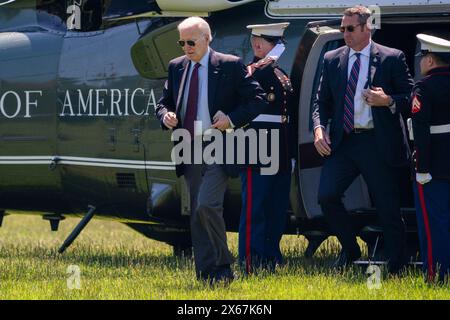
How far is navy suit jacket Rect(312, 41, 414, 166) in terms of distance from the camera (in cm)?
875

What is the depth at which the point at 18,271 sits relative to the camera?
9.79 meters

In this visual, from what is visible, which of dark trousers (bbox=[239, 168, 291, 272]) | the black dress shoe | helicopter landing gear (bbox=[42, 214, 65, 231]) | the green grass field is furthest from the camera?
helicopter landing gear (bbox=[42, 214, 65, 231])

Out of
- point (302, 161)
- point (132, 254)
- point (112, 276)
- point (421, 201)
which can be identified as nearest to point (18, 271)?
point (112, 276)

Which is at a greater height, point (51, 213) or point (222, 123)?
point (222, 123)

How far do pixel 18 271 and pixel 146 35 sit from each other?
2.06m

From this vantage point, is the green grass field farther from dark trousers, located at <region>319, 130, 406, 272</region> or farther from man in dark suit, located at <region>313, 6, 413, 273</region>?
man in dark suit, located at <region>313, 6, 413, 273</region>

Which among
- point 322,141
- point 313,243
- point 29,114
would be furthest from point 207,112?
point 29,114

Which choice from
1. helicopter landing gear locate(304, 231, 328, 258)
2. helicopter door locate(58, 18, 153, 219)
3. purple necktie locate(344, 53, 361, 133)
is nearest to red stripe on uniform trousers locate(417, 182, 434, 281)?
purple necktie locate(344, 53, 361, 133)

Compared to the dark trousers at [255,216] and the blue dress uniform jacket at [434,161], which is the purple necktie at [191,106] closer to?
the dark trousers at [255,216]

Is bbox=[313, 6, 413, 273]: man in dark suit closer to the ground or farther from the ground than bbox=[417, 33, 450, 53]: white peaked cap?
closer to the ground

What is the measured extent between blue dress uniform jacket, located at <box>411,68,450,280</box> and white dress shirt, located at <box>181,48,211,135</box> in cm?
130

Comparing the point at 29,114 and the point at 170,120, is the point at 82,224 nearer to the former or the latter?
the point at 29,114

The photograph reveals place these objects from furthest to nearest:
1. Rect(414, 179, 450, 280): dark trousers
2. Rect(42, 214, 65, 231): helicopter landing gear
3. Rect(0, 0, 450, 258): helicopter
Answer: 1. Rect(42, 214, 65, 231): helicopter landing gear
2. Rect(0, 0, 450, 258): helicopter
3. Rect(414, 179, 450, 280): dark trousers
